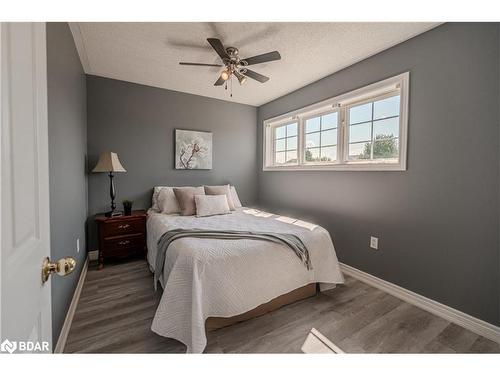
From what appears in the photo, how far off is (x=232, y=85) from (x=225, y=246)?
249 cm

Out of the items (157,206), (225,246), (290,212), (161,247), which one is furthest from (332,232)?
(157,206)

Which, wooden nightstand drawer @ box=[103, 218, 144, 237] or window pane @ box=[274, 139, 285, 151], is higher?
window pane @ box=[274, 139, 285, 151]

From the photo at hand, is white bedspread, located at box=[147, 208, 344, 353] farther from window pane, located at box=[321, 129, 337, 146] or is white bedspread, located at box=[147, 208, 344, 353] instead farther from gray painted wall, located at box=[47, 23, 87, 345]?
window pane, located at box=[321, 129, 337, 146]

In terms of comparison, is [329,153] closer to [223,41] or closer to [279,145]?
[279,145]

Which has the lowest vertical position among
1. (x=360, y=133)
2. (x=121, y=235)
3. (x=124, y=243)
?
(x=124, y=243)

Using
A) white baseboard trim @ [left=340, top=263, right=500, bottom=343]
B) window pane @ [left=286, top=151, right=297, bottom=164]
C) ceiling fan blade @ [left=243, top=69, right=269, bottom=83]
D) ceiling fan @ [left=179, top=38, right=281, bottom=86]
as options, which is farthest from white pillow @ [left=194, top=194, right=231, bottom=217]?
white baseboard trim @ [left=340, top=263, right=500, bottom=343]

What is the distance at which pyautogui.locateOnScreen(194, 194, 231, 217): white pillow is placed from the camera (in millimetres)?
2888

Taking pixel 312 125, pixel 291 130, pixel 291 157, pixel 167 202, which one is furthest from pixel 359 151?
pixel 167 202

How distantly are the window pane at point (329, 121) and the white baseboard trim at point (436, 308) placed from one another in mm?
1862

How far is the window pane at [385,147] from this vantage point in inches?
89.8

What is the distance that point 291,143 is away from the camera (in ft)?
12.1

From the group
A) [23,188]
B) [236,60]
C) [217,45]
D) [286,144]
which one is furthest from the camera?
[286,144]

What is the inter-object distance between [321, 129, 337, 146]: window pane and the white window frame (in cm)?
9

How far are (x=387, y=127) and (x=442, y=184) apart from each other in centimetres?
80
